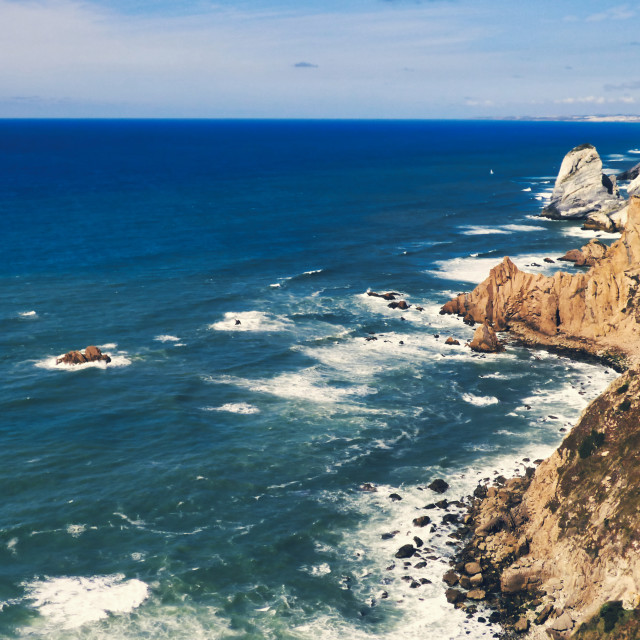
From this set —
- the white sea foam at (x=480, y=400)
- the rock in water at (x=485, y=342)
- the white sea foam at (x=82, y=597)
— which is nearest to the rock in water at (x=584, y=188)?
the rock in water at (x=485, y=342)

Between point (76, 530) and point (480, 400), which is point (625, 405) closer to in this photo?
point (480, 400)

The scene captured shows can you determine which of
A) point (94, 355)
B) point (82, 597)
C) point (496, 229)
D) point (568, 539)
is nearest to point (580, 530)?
point (568, 539)

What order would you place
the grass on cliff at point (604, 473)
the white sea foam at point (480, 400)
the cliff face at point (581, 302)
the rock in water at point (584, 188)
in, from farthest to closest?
the rock in water at point (584, 188), the cliff face at point (581, 302), the white sea foam at point (480, 400), the grass on cliff at point (604, 473)

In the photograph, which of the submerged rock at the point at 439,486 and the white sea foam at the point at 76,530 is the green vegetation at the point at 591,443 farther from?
the white sea foam at the point at 76,530

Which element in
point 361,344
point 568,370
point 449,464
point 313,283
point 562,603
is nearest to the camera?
point 562,603

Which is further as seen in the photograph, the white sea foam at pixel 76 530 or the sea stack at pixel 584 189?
the sea stack at pixel 584 189

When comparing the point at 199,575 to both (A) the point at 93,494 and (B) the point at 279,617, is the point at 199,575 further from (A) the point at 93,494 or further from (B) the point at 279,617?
(A) the point at 93,494

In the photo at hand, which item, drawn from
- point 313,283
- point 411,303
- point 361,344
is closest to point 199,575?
point 361,344
